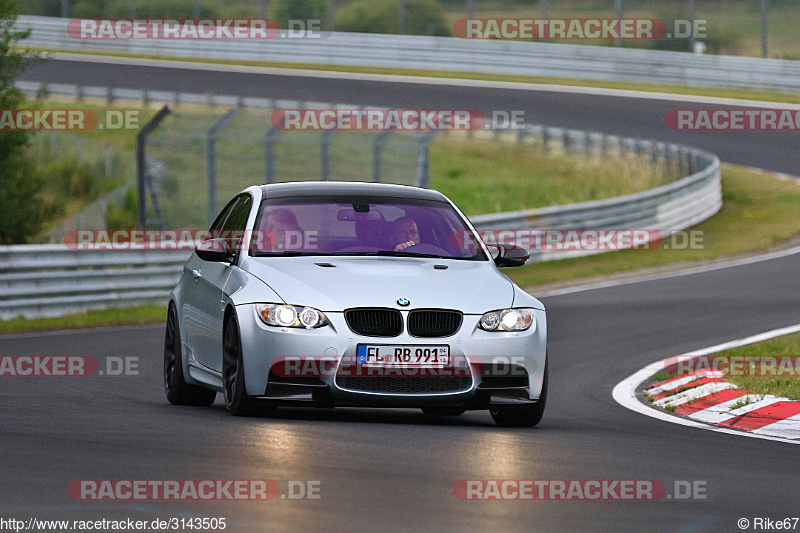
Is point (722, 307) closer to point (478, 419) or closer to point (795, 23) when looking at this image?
point (478, 419)

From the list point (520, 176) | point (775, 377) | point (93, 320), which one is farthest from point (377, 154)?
point (775, 377)

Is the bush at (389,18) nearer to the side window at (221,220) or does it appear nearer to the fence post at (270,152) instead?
the fence post at (270,152)

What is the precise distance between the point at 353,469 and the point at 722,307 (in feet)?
41.7

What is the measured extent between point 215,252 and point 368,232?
1.01 m

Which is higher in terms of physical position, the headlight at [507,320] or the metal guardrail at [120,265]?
the headlight at [507,320]

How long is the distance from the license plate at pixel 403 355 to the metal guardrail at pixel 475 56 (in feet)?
112

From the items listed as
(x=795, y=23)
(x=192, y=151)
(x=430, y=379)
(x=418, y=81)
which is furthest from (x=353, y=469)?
(x=795, y=23)

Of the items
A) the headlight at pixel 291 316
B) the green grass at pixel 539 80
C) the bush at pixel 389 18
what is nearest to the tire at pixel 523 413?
the headlight at pixel 291 316

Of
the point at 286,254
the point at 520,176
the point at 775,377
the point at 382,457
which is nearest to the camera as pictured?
the point at 382,457

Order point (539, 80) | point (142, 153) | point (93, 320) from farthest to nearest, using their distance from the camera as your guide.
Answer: point (539, 80) → point (142, 153) → point (93, 320)

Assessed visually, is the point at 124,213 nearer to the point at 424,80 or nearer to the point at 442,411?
the point at 424,80

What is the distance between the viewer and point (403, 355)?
912cm

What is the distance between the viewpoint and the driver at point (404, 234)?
1019 centimetres

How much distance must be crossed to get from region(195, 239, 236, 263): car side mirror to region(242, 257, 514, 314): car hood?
299mm
